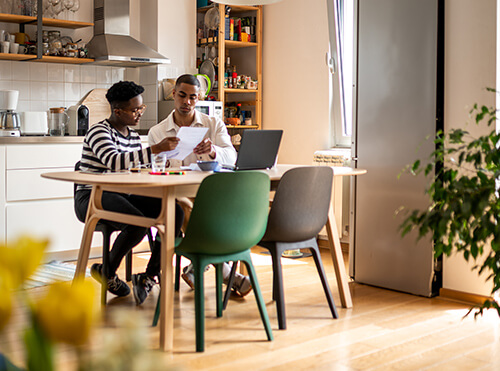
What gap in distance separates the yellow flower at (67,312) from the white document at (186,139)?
8.80ft

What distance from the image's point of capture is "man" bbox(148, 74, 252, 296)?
3590 mm

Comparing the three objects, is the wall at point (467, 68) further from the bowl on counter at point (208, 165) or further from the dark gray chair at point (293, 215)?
the bowl on counter at point (208, 165)

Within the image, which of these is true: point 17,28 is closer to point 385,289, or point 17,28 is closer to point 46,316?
point 385,289

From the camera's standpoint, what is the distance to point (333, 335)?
115 inches

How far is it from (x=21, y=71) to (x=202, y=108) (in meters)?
1.51

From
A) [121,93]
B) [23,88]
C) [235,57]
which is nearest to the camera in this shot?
[121,93]

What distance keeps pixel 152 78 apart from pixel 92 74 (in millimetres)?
518

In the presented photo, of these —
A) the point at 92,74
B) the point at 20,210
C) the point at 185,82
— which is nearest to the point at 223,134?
the point at 185,82

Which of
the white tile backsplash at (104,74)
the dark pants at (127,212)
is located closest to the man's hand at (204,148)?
the dark pants at (127,212)

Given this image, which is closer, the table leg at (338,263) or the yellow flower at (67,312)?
the yellow flower at (67,312)

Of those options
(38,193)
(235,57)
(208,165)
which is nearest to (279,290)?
(208,165)

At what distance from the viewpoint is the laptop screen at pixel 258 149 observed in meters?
3.17

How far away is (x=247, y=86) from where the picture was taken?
19.3ft

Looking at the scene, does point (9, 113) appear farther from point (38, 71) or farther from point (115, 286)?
point (115, 286)
